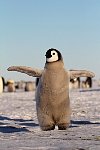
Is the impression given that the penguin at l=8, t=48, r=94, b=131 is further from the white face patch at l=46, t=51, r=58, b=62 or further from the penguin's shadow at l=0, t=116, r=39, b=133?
the penguin's shadow at l=0, t=116, r=39, b=133

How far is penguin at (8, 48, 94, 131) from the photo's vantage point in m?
6.88

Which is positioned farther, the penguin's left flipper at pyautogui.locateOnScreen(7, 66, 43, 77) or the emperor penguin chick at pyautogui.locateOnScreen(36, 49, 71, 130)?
the penguin's left flipper at pyautogui.locateOnScreen(7, 66, 43, 77)

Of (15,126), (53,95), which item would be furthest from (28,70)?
(15,126)

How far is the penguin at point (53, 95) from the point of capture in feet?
22.6

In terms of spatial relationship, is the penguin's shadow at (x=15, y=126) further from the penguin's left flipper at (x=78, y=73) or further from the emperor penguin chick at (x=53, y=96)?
the penguin's left flipper at (x=78, y=73)

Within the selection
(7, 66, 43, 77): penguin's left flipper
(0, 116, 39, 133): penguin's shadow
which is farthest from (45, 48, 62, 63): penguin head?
(0, 116, 39, 133): penguin's shadow

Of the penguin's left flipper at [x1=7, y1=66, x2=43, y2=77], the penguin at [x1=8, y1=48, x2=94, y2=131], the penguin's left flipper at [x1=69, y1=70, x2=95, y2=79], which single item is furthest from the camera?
the penguin's left flipper at [x1=69, y1=70, x2=95, y2=79]

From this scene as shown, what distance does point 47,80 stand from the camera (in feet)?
22.6

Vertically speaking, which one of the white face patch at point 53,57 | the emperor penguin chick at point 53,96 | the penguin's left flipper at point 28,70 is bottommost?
the emperor penguin chick at point 53,96

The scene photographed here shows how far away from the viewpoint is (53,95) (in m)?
6.88

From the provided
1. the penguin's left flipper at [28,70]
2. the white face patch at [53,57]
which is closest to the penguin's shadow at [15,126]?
the penguin's left flipper at [28,70]

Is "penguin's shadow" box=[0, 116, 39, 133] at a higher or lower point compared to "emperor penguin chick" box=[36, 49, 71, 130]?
lower

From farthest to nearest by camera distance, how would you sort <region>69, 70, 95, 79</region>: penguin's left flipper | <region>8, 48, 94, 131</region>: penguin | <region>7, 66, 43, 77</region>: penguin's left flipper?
1. <region>69, 70, 95, 79</region>: penguin's left flipper
2. <region>7, 66, 43, 77</region>: penguin's left flipper
3. <region>8, 48, 94, 131</region>: penguin

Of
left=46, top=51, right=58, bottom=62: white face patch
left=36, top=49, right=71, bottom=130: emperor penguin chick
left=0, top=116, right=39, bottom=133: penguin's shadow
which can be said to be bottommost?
left=0, top=116, right=39, bottom=133: penguin's shadow
